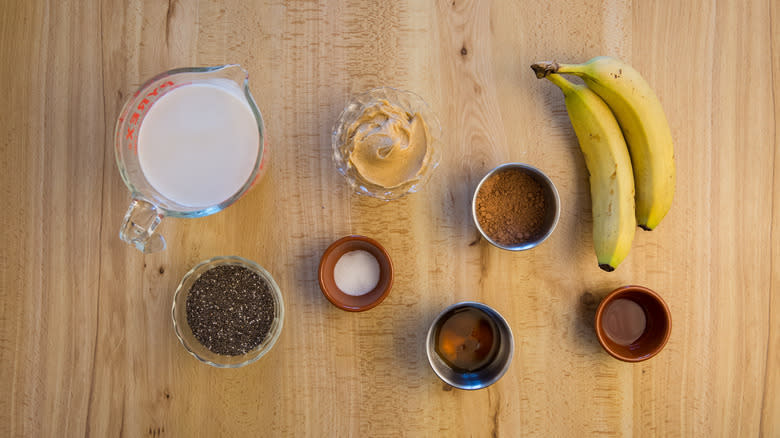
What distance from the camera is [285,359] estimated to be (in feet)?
3.98

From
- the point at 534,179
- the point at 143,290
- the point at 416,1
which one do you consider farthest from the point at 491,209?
the point at 143,290

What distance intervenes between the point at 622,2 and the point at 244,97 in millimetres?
908

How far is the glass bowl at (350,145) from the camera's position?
3.86 ft

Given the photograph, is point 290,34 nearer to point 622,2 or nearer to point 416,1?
point 416,1

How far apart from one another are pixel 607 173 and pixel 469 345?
1.63 feet

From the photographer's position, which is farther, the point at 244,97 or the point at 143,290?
the point at 143,290

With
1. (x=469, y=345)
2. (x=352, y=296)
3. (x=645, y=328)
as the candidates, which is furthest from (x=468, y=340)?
(x=645, y=328)

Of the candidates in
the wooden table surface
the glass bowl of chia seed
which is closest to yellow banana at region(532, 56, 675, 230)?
the wooden table surface

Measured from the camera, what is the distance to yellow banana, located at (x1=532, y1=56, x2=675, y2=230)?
44.9 inches

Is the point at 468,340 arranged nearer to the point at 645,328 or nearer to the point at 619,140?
the point at 645,328

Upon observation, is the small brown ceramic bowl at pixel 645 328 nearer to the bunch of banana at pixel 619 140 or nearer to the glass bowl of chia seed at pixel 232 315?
the bunch of banana at pixel 619 140

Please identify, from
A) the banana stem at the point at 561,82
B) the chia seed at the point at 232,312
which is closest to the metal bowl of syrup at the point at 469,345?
the chia seed at the point at 232,312

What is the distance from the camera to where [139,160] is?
107 centimetres

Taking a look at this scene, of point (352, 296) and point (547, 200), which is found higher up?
point (547, 200)
